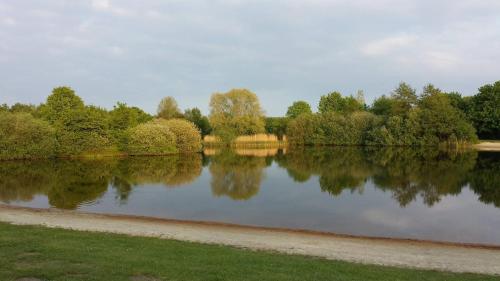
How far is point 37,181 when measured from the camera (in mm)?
26922

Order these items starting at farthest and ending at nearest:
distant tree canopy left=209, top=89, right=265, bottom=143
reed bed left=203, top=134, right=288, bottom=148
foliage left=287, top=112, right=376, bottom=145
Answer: foliage left=287, top=112, right=376, bottom=145
distant tree canopy left=209, top=89, right=265, bottom=143
reed bed left=203, top=134, right=288, bottom=148

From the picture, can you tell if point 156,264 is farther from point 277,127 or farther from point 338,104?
point 338,104

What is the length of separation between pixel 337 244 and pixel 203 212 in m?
7.67

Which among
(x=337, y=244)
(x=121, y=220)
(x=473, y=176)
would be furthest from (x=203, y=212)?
(x=473, y=176)

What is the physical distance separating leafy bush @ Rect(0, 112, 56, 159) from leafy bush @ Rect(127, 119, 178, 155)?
864 centimetres

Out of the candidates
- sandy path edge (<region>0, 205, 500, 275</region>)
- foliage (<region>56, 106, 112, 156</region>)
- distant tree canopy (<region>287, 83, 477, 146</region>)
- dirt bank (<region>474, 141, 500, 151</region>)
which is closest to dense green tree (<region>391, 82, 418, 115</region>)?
distant tree canopy (<region>287, 83, 477, 146</region>)

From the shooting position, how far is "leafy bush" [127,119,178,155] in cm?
4775

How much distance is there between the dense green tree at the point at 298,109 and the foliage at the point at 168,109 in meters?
33.6

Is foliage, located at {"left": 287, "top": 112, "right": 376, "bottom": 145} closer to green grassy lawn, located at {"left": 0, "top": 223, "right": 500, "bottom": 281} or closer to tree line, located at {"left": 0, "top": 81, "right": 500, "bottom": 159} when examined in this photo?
tree line, located at {"left": 0, "top": 81, "right": 500, "bottom": 159}

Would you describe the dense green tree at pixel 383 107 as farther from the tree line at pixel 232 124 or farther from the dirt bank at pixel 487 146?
the dirt bank at pixel 487 146

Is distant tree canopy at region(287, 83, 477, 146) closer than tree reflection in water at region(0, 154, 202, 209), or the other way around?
tree reflection in water at region(0, 154, 202, 209)

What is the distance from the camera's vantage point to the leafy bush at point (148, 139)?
157 ft

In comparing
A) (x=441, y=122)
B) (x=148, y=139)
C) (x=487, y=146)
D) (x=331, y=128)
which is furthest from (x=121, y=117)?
(x=487, y=146)

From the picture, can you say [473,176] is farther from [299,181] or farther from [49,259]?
[49,259]
